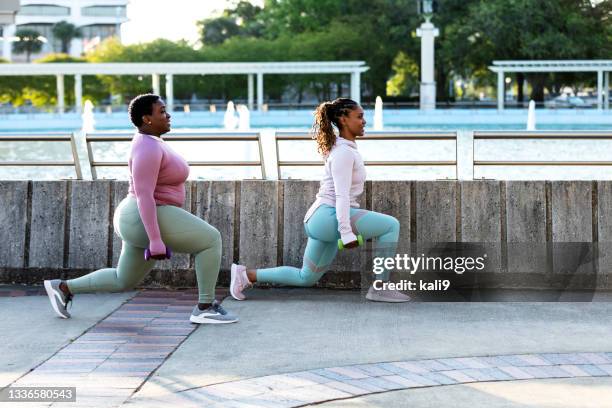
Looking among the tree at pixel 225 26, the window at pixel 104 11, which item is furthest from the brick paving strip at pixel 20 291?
the window at pixel 104 11

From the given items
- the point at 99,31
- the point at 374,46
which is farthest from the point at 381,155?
the point at 99,31

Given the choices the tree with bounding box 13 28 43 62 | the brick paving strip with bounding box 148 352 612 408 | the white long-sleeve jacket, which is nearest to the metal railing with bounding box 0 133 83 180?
the white long-sleeve jacket

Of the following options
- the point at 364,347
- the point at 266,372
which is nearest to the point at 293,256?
the point at 364,347

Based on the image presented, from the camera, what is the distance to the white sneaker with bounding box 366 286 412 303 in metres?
8.36

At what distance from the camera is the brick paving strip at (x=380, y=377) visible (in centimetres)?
557

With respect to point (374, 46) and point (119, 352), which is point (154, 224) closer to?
point (119, 352)

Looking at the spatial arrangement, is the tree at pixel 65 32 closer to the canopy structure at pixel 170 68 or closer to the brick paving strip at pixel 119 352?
the canopy structure at pixel 170 68

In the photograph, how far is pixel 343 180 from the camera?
780cm

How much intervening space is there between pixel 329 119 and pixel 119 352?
7.53 feet

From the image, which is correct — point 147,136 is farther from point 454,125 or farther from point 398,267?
point 454,125

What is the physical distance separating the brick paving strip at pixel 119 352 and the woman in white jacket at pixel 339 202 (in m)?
1.04

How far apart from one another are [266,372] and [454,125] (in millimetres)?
51641

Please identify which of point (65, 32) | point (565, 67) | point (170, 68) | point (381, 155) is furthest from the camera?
point (65, 32)

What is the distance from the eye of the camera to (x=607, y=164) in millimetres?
9352
